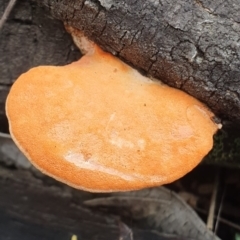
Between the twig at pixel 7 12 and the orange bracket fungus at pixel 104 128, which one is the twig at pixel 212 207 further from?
the twig at pixel 7 12

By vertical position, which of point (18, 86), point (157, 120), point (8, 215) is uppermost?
point (157, 120)

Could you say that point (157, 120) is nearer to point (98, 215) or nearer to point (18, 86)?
point (18, 86)

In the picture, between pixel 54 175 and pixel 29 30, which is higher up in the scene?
pixel 29 30

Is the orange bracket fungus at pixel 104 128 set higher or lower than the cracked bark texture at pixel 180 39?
lower

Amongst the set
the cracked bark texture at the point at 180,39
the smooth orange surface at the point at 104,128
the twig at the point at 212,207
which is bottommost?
the twig at the point at 212,207

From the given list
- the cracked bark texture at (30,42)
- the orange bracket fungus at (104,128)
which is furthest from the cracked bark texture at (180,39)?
the cracked bark texture at (30,42)

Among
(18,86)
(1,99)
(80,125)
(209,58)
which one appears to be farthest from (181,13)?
(1,99)

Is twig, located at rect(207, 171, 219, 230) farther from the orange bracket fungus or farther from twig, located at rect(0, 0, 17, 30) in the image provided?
twig, located at rect(0, 0, 17, 30)
